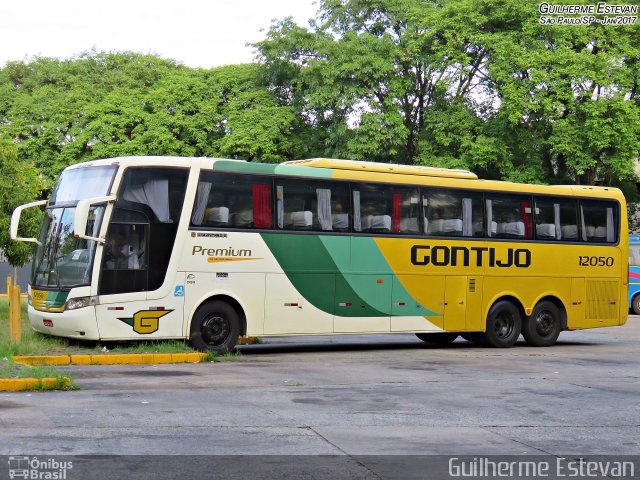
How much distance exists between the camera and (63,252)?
16.6 m

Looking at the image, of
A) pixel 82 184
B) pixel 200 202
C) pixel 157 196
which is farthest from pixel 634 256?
pixel 82 184

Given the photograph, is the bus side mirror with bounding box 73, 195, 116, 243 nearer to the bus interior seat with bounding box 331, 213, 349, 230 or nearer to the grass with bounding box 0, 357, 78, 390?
the grass with bounding box 0, 357, 78, 390

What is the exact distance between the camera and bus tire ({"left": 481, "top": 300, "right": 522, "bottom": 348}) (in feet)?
68.5

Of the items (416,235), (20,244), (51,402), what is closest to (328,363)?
(416,235)

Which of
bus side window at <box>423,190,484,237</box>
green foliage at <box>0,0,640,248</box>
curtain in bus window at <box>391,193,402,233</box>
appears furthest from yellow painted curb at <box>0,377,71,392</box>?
green foliage at <box>0,0,640,248</box>

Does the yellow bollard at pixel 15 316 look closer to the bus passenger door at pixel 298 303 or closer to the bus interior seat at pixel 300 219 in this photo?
the bus passenger door at pixel 298 303

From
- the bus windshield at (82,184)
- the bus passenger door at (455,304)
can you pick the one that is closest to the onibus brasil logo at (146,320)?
the bus windshield at (82,184)

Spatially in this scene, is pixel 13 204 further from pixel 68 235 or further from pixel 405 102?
pixel 405 102

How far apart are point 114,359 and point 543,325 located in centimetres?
1060

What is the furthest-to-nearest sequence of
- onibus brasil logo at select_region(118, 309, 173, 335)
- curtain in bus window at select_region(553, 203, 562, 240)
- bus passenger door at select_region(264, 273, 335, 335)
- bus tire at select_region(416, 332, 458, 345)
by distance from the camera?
1. bus tire at select_region(416, 332, 458, 345)
2. curtain in bus window at select_region(553, 203, 562, 240)
3. bus passenger door at select_region(264, 273, 335, 335)
4. onibus brasil logo at select_region(118, 309, 173, 335)

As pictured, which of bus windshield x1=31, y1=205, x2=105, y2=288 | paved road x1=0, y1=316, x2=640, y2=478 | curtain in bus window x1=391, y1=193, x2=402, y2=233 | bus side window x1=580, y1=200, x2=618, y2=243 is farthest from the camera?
bus side window x1=580, y1=200, x2=618, y2=243

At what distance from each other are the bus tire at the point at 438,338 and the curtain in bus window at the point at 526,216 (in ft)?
9.41

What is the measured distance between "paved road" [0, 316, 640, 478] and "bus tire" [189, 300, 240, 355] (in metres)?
0.70

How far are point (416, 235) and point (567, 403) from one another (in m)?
8.43
